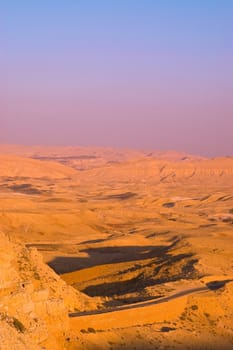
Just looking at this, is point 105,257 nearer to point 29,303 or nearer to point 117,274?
point 117,274

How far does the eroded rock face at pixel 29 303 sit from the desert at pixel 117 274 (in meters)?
0.03

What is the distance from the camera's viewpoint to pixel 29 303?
12.5 m

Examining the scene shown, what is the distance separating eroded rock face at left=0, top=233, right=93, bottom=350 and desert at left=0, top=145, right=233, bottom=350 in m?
0.03

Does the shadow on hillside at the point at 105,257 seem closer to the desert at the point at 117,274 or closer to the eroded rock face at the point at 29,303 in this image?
the desert at the point at 117,274

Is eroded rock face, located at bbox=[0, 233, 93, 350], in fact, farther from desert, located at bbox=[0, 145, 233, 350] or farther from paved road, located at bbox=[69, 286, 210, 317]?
paved road, located at bbox=[69, 286, 210, 317]

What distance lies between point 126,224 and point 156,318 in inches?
1464

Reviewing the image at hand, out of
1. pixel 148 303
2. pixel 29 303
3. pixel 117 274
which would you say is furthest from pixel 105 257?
pixel 29 303

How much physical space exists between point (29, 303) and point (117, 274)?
50.5 ft

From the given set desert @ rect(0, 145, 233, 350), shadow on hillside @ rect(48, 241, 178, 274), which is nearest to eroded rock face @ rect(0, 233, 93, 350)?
desert @ rect(0, 145, 233, 350)

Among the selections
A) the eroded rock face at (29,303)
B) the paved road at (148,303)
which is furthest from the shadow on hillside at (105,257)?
the eroded rock face at (29,303)

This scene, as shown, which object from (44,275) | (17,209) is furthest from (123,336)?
(17,209)

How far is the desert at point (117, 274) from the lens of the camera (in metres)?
13.5

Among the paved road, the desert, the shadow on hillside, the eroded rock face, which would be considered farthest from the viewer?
the shadow on hillside

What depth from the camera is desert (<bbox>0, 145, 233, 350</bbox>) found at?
1350 cm
